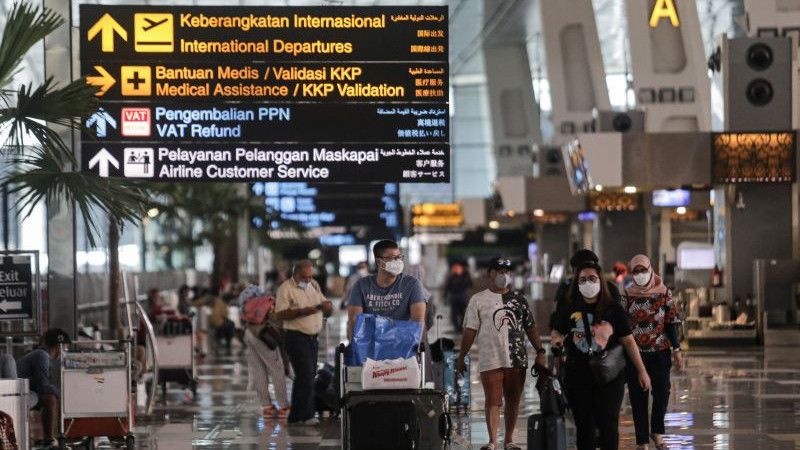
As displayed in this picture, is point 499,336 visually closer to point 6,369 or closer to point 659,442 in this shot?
point 659,442

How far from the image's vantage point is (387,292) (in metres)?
12.7

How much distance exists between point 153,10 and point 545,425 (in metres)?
6.33

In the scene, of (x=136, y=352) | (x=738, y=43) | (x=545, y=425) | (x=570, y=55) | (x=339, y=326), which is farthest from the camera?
(x=339, y=326)

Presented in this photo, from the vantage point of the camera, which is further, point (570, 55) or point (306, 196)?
point (570, 55)

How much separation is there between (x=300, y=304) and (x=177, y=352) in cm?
538

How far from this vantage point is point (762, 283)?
102ft

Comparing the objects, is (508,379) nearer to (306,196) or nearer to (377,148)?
(377,148)

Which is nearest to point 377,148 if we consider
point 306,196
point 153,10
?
point 153,10

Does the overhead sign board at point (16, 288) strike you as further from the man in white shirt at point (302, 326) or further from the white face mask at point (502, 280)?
the white face mask at point (502, 280)

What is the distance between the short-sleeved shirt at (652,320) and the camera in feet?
43.5

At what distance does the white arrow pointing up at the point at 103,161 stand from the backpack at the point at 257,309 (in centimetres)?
376

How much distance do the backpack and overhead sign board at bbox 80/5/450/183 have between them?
365 cm

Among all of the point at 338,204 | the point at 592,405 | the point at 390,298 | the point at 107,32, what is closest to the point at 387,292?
the point at 390,298

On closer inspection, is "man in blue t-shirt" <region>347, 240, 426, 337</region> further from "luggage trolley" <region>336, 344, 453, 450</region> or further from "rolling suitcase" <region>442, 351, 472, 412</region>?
"rolling suitcase" <region>442, 351, 472, 412</region>
